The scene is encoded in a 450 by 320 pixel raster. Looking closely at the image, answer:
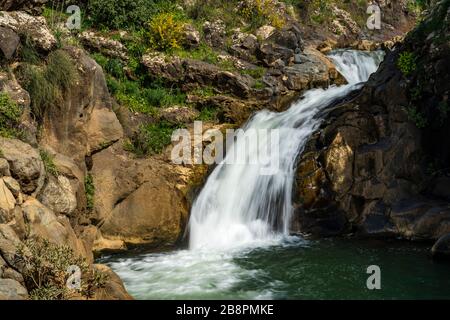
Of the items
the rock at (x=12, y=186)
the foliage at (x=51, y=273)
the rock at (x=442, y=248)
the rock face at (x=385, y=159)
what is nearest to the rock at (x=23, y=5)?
the rock at (x=12, y=186)

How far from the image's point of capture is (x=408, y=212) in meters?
12.8

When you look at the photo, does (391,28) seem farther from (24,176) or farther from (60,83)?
(24,176)

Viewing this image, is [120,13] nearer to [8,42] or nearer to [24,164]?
[8,42]

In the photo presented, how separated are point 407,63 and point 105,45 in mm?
11360

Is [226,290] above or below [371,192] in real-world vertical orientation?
below

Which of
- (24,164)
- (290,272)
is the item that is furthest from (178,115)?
(290,272)

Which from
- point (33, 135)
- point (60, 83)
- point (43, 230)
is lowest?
point (43, 230)

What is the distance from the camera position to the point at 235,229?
14.0 metres

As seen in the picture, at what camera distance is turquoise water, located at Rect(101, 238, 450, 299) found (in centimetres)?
947

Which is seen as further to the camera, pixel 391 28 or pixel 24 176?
pixel 391 28

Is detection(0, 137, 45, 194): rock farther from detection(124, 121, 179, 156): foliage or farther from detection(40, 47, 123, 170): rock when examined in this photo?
detection(124, 121, 179, 156): foliage

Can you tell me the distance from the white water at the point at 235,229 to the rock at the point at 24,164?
2.83 m
